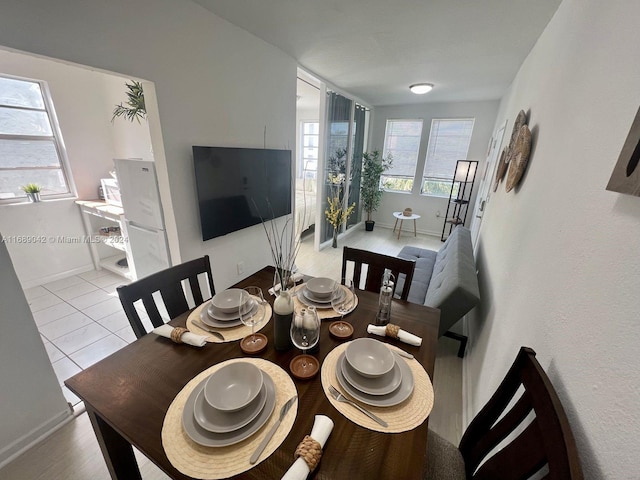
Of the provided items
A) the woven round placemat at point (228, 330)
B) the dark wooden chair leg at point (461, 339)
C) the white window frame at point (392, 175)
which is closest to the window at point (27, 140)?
the woven round placemat at point (228, 330)

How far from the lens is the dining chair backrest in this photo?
21.1 inches

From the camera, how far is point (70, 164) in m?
3.03

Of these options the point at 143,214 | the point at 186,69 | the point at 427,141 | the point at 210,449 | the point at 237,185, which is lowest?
the point at 210,449

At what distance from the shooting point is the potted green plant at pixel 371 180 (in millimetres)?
5102

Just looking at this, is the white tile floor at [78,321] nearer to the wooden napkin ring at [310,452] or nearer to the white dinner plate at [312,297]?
the white dinner plate at [312,297]

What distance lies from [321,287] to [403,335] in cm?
46

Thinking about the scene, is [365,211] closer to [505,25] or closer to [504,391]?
[505,25]

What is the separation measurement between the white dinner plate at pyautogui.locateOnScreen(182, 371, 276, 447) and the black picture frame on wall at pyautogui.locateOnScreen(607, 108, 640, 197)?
103cm

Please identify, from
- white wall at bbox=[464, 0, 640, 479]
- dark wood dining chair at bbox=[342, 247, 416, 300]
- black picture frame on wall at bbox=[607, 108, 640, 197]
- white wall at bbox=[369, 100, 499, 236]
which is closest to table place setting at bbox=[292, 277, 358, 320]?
dark wood dining chair at bbox=[342, 247, 416, 300]

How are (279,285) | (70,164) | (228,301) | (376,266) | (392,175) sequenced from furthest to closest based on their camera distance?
(392,175) < (70,164) < (376,266) < (279,285) < (228,301)

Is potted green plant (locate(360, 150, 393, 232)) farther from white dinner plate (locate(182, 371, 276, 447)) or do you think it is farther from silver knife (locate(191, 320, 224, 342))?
white dinner plate (locate(182, 371, 276, 447))

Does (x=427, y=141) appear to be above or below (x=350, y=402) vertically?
above

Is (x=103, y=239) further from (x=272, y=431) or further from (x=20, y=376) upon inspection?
(x=272, y=431)

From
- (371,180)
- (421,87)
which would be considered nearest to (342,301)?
(421,87)
